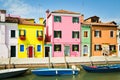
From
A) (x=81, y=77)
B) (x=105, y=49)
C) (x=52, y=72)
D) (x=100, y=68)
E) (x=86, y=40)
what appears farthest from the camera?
(x=105, y=49)

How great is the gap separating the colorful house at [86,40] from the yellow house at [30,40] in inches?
249

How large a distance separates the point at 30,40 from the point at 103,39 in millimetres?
11616

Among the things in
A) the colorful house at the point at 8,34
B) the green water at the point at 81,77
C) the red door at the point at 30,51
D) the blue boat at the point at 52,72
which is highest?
the colorful house at the point at 8,34

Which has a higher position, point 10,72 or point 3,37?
point 3,37

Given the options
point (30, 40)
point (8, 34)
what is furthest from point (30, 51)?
point (8, 34)

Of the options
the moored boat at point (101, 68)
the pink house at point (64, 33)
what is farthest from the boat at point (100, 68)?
the pink house at point (64, 33)

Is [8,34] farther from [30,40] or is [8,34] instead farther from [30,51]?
[30,51]

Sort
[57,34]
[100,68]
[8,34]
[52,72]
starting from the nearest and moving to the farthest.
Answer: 1. [52,72]
2. [100,68]
3. [8,34]
4. [57,34]

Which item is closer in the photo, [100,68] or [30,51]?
[100,68]

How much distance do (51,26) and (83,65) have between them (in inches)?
402

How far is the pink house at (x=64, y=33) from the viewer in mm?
35375

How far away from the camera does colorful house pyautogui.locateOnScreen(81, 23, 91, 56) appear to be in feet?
121

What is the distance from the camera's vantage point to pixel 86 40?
37000mm

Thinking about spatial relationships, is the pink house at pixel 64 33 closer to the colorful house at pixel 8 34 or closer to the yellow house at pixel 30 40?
the yellow house at pixel 30 40
